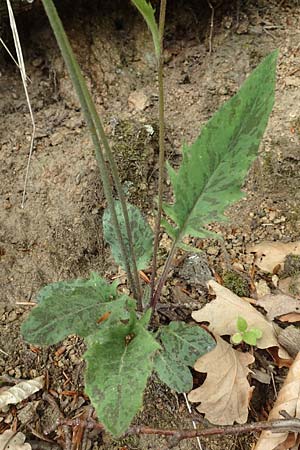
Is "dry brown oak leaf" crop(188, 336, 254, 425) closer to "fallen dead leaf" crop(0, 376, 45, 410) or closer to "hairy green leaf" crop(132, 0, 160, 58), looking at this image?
"fallen dead leaf" crop(0, 376, 45, 410)

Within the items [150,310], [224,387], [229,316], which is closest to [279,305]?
[229,316]

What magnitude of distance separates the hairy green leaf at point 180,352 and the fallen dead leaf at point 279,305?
22 centimetres

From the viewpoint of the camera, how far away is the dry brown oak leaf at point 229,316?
141cm

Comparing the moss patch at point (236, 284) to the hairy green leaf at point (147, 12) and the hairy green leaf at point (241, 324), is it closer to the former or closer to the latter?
the hairy green leaf at point (241, 324)

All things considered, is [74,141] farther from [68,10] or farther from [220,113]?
[220,113]

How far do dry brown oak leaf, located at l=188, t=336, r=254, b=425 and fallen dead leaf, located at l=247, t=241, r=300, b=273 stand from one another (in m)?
0.30

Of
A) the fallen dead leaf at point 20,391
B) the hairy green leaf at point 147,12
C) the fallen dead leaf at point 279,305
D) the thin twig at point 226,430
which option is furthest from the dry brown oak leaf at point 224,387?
the hairy green leaf at point 147,12

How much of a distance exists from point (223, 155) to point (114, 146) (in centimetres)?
64

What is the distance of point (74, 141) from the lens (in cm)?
179

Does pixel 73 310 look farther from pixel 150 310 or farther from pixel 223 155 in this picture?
pixel 223 155

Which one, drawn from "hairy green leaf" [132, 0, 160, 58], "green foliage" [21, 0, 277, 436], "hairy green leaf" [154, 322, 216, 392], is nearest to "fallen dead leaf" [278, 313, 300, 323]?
"green foliage" [21, 0, 277, 436]

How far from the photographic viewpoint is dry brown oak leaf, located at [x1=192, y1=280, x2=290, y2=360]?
1.41m

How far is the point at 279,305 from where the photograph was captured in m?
1.45

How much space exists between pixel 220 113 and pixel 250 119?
0.06 meters
